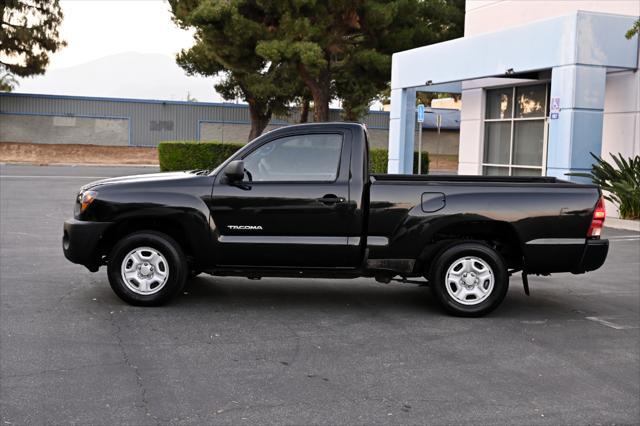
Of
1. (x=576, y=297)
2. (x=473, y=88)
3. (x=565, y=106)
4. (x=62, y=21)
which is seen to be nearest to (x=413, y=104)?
(x=473, y=88)

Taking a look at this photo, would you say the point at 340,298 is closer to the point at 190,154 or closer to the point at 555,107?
the point at 555,107

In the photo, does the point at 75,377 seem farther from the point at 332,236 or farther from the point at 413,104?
the point at 413,104

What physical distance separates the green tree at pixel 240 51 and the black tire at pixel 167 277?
86.4 ft

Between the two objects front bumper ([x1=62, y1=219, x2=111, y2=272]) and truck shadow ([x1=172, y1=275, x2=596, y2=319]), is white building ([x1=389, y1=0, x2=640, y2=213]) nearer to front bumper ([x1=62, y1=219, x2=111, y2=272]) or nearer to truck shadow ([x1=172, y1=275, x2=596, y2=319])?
truck shadow ([x1=172, y1=275, x2=596, y2=319])

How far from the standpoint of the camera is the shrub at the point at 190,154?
3525 cm

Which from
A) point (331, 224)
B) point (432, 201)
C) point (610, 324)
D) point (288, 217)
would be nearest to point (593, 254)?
point (610, 324)

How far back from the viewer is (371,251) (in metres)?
7.93

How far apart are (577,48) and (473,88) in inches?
290

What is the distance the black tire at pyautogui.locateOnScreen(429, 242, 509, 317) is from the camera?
26.1ft

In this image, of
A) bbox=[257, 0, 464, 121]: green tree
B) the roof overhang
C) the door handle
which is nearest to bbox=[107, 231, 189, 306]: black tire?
the door handle

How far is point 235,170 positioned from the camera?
7824 mm

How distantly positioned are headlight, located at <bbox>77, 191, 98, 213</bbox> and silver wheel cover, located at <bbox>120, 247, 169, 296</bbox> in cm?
67

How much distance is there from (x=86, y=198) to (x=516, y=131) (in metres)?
16.4

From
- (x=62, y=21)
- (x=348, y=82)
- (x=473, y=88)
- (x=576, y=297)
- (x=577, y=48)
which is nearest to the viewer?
(x=576, y=297)
